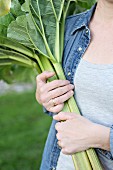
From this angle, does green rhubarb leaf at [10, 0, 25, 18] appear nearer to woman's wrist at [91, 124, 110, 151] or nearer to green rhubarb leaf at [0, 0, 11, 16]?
green rhubarb leaf at [0, 0, 11, 16]

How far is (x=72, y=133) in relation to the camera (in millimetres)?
1867

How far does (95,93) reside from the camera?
A: 1.87m

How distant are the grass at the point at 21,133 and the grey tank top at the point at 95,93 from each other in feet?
9.56

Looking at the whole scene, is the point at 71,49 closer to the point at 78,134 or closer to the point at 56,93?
the point at 56,93

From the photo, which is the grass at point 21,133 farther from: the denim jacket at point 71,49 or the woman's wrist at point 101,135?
the woman's wrist at point 101,135

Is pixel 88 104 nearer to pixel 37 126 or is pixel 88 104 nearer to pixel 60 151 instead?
pixel 60 151

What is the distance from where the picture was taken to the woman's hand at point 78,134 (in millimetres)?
1812

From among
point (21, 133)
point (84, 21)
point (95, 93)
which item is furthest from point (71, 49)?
point (21, 133)

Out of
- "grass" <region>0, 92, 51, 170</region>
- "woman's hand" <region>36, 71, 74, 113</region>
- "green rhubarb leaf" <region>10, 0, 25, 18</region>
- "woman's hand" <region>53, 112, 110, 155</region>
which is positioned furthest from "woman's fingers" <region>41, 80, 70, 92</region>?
"grass" <region>0, 92, 51, 170</region>

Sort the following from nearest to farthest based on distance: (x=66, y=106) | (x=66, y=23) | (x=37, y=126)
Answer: (x=66, y=106) → (x=66, y=23) → (x=37, y=126)

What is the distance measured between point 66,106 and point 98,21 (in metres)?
0.34

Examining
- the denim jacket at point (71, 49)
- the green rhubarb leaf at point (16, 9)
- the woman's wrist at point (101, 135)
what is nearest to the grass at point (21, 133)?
the denim jacket at point (71, 49)

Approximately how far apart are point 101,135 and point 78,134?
9 cm

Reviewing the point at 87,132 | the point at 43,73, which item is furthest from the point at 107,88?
the point at 43,73
